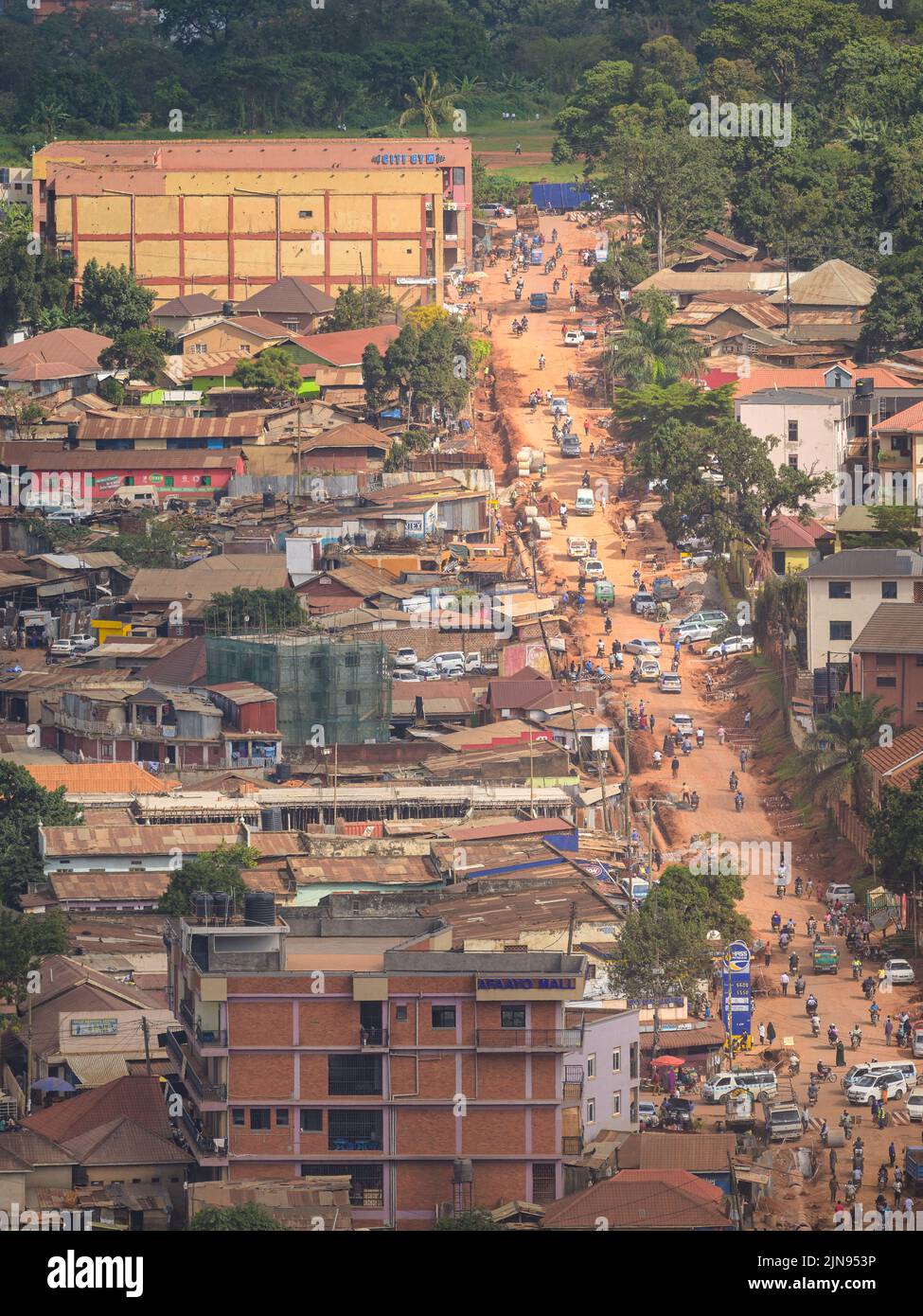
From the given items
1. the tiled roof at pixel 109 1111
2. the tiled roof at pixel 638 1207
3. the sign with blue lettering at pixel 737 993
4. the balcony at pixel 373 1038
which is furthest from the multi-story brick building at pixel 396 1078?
the sign with blue lettering at pixel 737 993

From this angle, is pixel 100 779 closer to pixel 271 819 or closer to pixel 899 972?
pixel 271 819

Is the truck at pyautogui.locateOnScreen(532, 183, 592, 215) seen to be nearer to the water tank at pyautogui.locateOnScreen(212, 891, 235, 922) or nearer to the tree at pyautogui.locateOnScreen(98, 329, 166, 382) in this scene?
the tree at pyautogui.locateOnScreen(98, 329, 166, 382)

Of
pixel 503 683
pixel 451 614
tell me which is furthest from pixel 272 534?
pixel 503 683

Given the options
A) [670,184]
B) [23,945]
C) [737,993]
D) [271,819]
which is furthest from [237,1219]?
[670,184]

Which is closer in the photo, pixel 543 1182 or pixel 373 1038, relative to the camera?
pixel 373 1038

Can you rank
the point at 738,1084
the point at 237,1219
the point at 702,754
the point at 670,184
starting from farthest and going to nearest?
the point at 670,184, the point at 702,754, the point at 738,1084, the point at 237,1219

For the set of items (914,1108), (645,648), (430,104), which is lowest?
(914,1108)

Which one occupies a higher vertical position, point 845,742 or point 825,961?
point 845,742

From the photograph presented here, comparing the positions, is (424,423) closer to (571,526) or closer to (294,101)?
(571,526)
